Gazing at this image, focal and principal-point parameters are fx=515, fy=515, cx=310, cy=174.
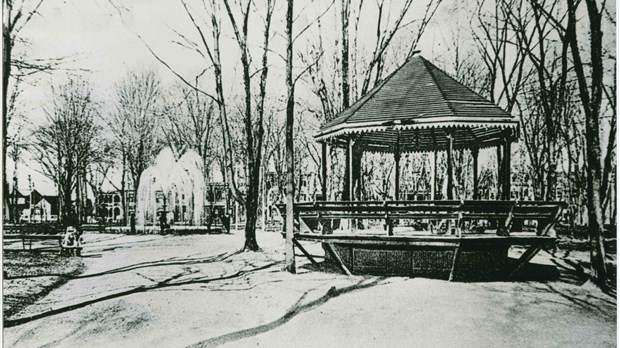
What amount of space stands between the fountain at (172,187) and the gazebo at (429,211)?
2419 millimetres

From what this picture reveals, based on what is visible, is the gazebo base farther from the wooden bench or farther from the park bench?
the wooden bench

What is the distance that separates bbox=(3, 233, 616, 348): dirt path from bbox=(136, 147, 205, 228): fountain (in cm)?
229

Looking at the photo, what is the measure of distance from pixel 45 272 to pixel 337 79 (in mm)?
6897

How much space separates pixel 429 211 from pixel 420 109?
1623 mm

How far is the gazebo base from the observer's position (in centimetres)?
761

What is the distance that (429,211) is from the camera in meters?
7.85

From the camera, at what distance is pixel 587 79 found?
25.5ft

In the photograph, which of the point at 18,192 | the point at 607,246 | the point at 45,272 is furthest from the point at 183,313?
the point at 607,246

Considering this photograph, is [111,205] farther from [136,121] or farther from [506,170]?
[506,170]

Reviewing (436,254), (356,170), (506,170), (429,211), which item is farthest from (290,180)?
(506,170)

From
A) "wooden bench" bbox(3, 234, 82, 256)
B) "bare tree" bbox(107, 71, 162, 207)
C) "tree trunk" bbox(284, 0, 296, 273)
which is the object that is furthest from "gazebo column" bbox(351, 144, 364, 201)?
"wooden bench" bbox(3, 234, 82, 256)

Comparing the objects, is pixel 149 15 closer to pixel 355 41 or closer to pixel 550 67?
pixel 355 41

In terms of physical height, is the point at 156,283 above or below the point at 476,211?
below

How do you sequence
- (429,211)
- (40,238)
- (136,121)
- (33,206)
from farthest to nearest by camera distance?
(136,121) → (429,211) → (40,238) → (33,206)
